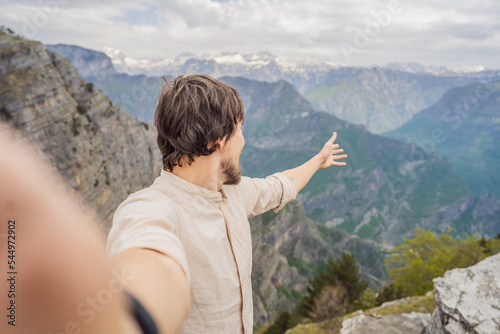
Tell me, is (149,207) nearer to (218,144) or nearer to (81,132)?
(218,144)

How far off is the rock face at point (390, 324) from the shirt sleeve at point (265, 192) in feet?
38.0

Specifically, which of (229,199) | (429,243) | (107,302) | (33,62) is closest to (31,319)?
(107,302)

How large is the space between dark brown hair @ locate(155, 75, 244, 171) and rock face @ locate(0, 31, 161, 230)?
37.5 metres

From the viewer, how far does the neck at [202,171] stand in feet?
7.48

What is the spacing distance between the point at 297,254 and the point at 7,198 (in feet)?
421

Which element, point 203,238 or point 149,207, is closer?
point 149,207

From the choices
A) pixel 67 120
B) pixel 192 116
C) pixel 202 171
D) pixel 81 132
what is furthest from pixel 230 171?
pixel 81 132

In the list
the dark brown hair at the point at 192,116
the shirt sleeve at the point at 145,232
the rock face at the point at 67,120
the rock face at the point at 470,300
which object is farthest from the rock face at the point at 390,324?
the rock face at the point at 67,120

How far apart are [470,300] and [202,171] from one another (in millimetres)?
8349

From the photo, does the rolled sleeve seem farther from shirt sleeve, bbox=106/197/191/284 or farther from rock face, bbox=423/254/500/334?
rock face, bbox=423/254/500/334

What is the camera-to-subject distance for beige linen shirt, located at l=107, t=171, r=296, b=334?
5.68 ft

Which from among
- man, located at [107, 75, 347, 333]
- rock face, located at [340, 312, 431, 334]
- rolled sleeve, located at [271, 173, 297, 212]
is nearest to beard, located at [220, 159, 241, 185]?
man, located at [107, 75, 347, 333]

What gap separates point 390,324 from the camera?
1202cm

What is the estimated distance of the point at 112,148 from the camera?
5141 cm
